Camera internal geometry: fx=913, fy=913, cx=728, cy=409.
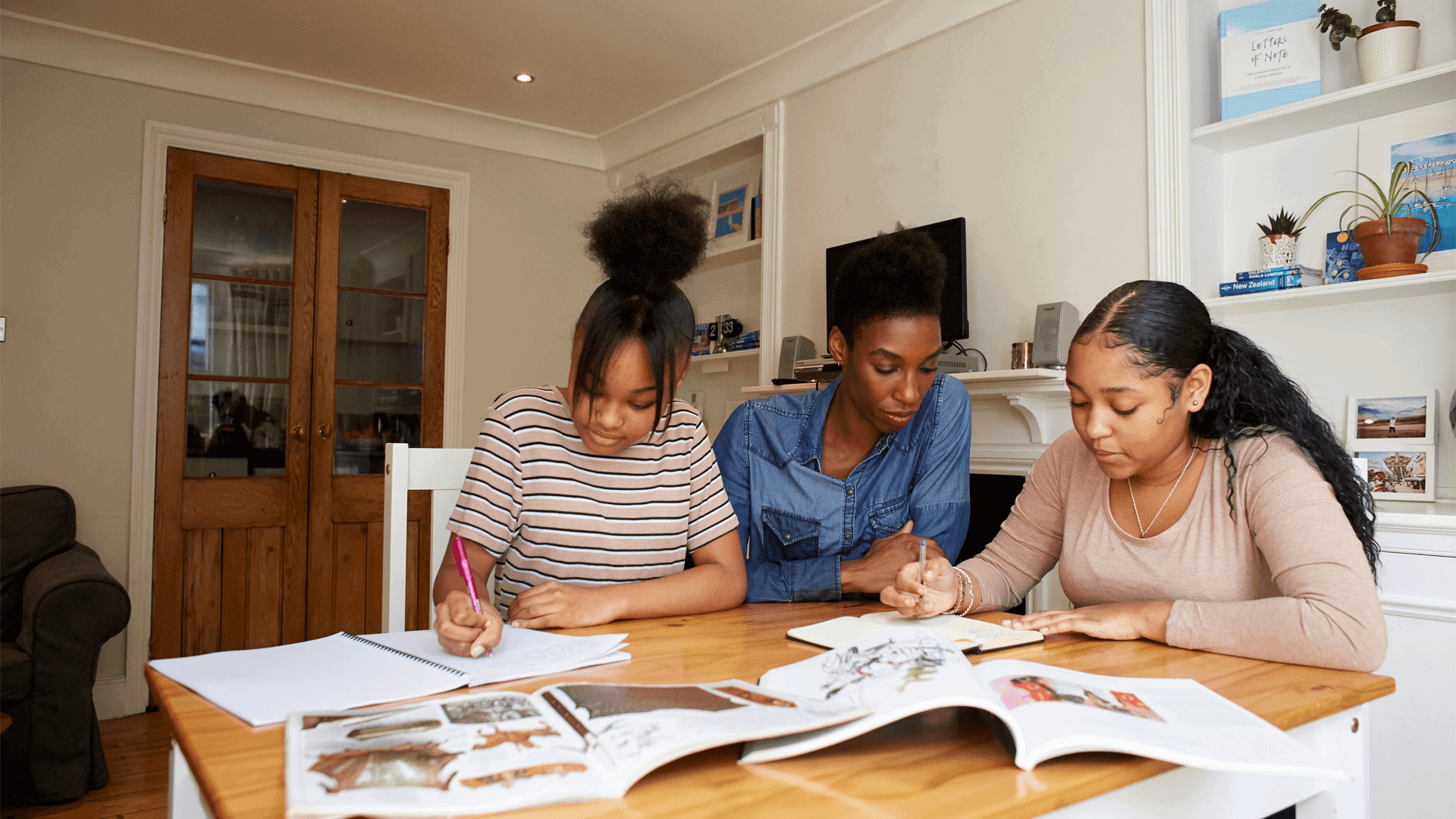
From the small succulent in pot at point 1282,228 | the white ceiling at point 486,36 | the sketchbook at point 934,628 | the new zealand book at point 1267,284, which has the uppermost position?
the white ceiling at point 486,36

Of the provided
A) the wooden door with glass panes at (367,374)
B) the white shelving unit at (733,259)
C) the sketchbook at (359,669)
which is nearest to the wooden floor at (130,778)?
the wooden door with glass panes at (367,374)

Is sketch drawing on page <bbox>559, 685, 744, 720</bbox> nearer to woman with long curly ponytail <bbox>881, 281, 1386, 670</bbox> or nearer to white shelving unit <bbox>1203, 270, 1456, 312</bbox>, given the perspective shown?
woman with long curly ponytail <bbox>881, 281, 1386, 670</bbox>

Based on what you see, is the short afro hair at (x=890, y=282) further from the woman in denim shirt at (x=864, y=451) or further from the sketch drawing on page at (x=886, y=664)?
the sketch drawing on page at (x=886, y=664)

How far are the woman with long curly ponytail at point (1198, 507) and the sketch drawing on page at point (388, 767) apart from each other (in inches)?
28.4

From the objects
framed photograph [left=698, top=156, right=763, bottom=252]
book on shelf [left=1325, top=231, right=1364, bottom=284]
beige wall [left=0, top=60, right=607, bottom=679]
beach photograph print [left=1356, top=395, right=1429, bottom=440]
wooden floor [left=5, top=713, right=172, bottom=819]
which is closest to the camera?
beach photograph print [left=1356, top=395, right=1429, bottom=440]

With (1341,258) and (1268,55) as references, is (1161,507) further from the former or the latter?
(1268,55)

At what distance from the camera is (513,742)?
0.62m

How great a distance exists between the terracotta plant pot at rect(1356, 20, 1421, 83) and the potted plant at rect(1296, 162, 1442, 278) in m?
0.21

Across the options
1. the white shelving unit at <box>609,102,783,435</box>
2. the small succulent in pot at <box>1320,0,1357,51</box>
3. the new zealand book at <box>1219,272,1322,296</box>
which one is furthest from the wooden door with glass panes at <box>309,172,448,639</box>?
the small succulent in pot at <box>1320,0,1357,51</box>

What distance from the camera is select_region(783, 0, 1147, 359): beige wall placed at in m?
2.55

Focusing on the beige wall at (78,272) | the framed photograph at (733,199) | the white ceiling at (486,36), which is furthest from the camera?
the framed photograph at (733,199)

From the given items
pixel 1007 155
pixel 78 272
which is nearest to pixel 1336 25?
pixel 1007 155

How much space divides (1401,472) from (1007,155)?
1376 mm

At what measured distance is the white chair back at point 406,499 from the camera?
154cm
